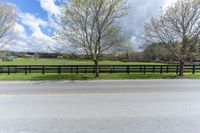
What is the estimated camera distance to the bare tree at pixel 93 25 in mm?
22109

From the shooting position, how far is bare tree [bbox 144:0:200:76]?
2447 cm

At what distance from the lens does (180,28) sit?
24.7 m

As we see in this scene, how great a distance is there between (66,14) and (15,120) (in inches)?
658

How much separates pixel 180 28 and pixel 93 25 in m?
8.88

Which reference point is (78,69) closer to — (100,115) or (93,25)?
(93,25)

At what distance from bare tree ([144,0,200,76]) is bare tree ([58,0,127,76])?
492 cm

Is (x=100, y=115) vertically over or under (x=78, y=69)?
under

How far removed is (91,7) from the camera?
872 inches

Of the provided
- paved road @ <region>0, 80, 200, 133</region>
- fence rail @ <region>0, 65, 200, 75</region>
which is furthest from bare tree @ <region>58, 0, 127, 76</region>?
paved road @ <region>0, 80, 200, 133</region>

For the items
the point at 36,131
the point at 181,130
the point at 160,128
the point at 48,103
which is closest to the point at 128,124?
the point at 160,128

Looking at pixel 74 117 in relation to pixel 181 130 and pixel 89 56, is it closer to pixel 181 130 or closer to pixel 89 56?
pixel 181 130

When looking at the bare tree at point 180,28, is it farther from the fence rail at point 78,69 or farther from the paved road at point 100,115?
the paved road at point 100,115

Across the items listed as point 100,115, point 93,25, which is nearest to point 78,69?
point 93,25

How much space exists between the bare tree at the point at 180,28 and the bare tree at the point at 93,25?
4.92 m
